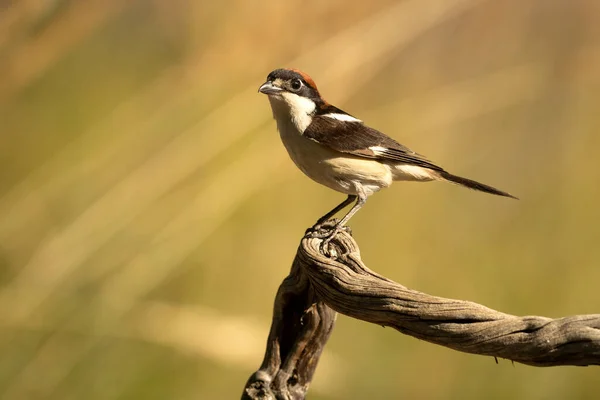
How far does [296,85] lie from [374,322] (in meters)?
1.09

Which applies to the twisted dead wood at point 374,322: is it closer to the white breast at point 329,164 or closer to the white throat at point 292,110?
the white breast at point 329,164

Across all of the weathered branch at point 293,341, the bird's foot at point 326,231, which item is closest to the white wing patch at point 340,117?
the bird's foot at point 326,231

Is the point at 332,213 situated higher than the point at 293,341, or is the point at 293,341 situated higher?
the point at 332,213

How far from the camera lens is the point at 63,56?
3209 mm

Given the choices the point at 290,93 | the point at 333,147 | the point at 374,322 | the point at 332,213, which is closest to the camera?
the point at 374,322

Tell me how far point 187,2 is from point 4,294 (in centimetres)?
165

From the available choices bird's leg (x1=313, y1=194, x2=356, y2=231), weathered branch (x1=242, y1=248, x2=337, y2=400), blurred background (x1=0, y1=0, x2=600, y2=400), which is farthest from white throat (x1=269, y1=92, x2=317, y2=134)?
blurred background (x1=0, y1=0, x2=600, y2=400)

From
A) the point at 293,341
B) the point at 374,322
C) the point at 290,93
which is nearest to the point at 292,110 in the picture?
the point at 290,93

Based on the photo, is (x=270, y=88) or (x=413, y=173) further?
(x=413, y=173)

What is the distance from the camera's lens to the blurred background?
322 cm

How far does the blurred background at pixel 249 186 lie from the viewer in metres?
3.22

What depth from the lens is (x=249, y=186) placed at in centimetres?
346

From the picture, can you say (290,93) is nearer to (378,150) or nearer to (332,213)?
(378,150)

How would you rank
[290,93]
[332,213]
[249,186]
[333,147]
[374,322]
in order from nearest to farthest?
[374,322], [333,147], [290,93], [332,213], [249,186]
